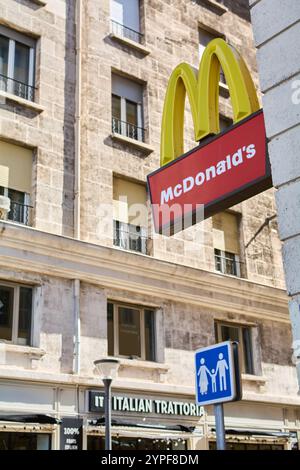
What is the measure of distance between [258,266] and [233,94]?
41.5ft

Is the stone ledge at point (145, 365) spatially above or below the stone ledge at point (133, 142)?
below

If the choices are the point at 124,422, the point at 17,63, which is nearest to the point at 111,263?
the point at 124,422

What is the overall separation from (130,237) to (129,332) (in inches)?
91.3

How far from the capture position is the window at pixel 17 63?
49.9 feet

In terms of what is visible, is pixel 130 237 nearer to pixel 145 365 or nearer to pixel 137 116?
pixel 145 365

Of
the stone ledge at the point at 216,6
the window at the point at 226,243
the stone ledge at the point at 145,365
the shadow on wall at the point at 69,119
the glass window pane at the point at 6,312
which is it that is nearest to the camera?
the glass window pane at the point at 6,312

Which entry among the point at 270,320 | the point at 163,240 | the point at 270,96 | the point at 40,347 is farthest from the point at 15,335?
the point at 270,96

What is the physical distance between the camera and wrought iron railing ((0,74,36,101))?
1507cm

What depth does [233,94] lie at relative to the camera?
6.36 meters

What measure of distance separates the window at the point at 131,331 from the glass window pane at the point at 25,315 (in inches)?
77.1

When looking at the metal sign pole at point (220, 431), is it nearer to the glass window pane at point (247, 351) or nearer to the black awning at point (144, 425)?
the black awning at point (144, 425)

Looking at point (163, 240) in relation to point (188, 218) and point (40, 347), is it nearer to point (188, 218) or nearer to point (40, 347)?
point (40, 347)

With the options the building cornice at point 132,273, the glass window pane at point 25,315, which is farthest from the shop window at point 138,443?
the building cornice at point 132,273

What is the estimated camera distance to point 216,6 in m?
20.9
